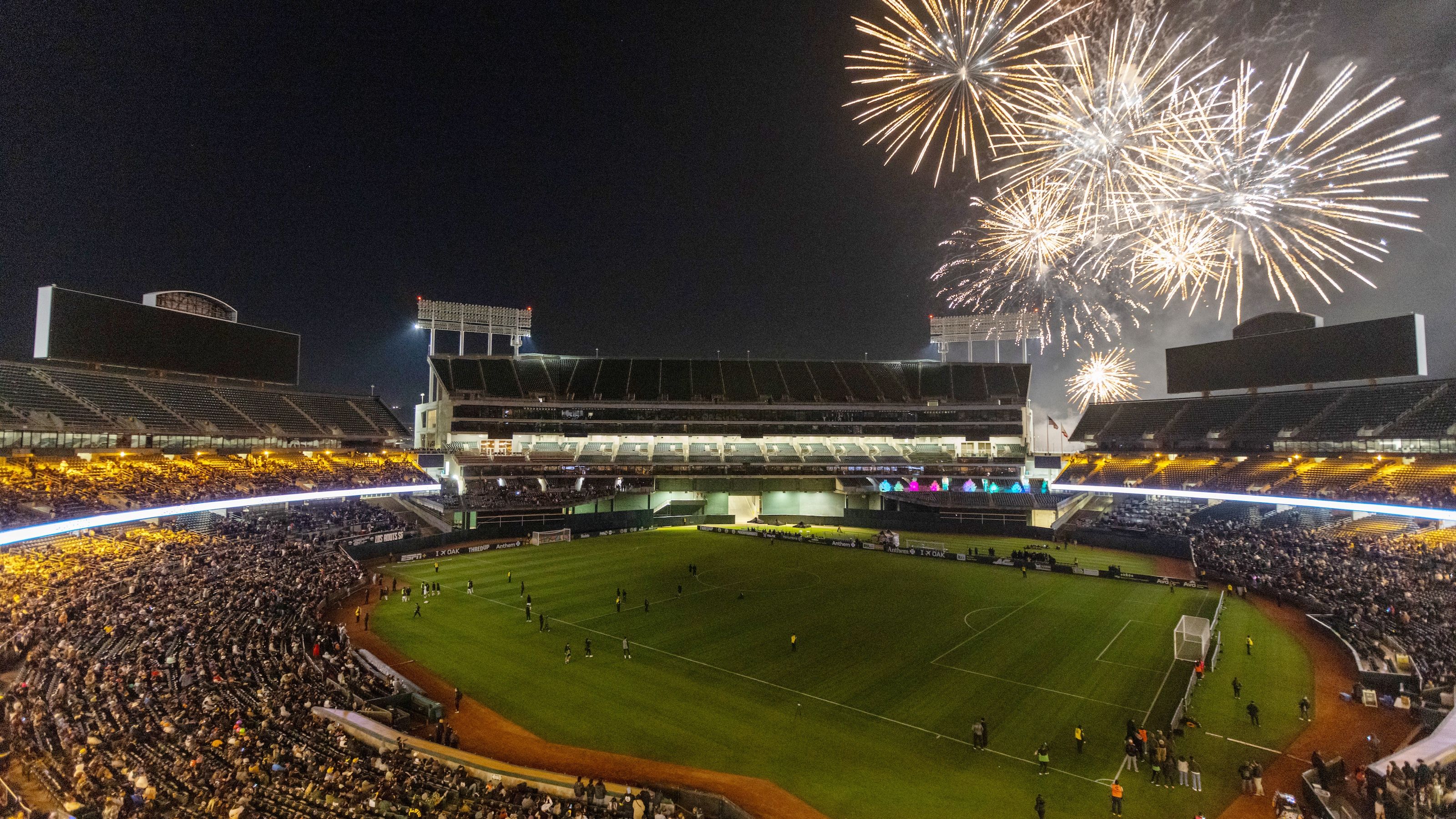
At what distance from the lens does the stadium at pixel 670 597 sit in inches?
643

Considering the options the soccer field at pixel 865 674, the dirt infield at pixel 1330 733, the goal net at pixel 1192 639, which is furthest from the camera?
the goal net at pixel 1192 639

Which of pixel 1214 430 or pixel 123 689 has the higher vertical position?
pixel 1214 430

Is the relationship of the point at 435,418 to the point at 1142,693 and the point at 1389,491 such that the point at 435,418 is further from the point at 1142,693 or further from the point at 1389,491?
the point at 1389,491

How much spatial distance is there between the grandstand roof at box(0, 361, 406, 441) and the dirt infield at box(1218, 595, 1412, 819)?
56.1 metres

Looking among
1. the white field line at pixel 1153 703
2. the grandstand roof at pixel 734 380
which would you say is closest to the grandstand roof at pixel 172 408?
the grandstand roof at pixel 734 380

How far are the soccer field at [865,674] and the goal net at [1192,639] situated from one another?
28.1 inches

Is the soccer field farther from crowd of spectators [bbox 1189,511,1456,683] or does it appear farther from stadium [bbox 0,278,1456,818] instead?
crowd of spectators [bbox 1189,511,1456,683]

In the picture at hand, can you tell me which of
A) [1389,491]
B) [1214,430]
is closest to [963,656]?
[1389,491]

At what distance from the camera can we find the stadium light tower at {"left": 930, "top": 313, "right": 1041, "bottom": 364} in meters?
79.2

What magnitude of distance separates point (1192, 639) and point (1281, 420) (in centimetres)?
4030

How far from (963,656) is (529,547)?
35438mm

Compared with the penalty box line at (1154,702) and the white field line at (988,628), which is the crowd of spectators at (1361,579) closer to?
the penalty box line at (1154,702)

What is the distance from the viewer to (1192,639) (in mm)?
24922

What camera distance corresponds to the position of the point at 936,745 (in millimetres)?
18516
